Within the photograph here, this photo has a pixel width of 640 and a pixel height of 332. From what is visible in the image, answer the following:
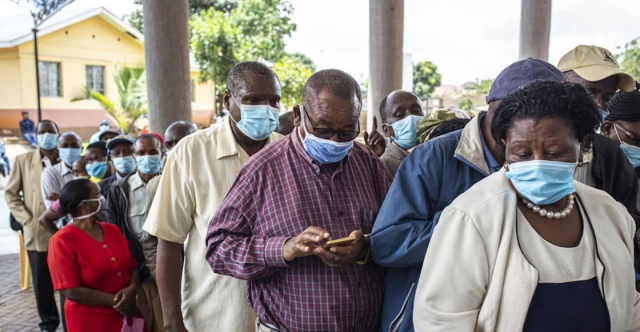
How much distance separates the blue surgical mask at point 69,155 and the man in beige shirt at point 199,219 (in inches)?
125

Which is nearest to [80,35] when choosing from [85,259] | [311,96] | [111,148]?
[111,148]

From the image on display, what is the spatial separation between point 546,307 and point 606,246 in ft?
1.06

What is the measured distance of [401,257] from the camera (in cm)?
185

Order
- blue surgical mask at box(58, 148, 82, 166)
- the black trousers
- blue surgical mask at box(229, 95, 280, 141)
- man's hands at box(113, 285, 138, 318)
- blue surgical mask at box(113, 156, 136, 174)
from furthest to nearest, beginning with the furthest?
blue surgical mask at box(58, 148, 82, 166)
the black trousers
blue surgical mask at box(113, 156, 136, 174)
man's hands at box(113, 285, 138, 318)
blue surgical mask at box(229, 95, 280, 141)

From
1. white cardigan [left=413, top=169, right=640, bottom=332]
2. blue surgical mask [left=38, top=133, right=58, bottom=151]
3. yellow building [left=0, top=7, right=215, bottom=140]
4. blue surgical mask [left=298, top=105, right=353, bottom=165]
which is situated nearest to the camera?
white cardigan [left=413, top=169, right=640, bottom=332]

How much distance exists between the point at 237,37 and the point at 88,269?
1817cm

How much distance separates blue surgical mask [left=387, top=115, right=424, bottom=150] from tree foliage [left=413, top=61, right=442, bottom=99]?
4311 cm

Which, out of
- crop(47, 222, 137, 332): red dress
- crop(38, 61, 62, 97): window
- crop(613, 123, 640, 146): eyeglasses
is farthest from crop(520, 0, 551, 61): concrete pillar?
crop(38, 61, 62, 97): window

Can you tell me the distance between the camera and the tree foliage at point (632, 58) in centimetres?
2498

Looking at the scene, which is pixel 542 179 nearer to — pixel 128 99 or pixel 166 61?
pixel 166 61

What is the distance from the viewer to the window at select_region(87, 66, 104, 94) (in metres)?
22.8

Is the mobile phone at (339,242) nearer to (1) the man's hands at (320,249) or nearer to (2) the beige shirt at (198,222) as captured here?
(1) the man's hands at (320,249)

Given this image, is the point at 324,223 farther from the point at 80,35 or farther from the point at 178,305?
the point at 80,35

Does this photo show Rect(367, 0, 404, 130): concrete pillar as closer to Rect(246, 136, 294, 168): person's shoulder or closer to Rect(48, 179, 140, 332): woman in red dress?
Rect(48, 179, 140, 332): woman in red dress
